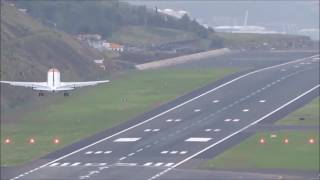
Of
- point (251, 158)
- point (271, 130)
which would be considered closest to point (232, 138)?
point (271, 130)

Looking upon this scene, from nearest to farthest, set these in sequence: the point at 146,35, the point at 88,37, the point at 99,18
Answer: the point at 88,37, the point at 99,18, the point at 146,35

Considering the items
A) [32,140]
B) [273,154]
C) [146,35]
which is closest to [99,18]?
[146,35]

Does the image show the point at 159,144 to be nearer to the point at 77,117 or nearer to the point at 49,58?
the point at 77,117

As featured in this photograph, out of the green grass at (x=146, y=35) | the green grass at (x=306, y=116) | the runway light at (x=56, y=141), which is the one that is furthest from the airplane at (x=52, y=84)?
the green grass at (x=306, y=116)

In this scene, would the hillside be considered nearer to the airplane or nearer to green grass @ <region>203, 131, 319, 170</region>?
the airplane

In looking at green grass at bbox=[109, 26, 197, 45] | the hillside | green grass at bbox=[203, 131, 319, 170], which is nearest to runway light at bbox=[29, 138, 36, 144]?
green grass at bbox=[109, 26, 197, 45]

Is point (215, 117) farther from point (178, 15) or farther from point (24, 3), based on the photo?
point (24, 3)

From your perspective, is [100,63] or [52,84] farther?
[100,63]
